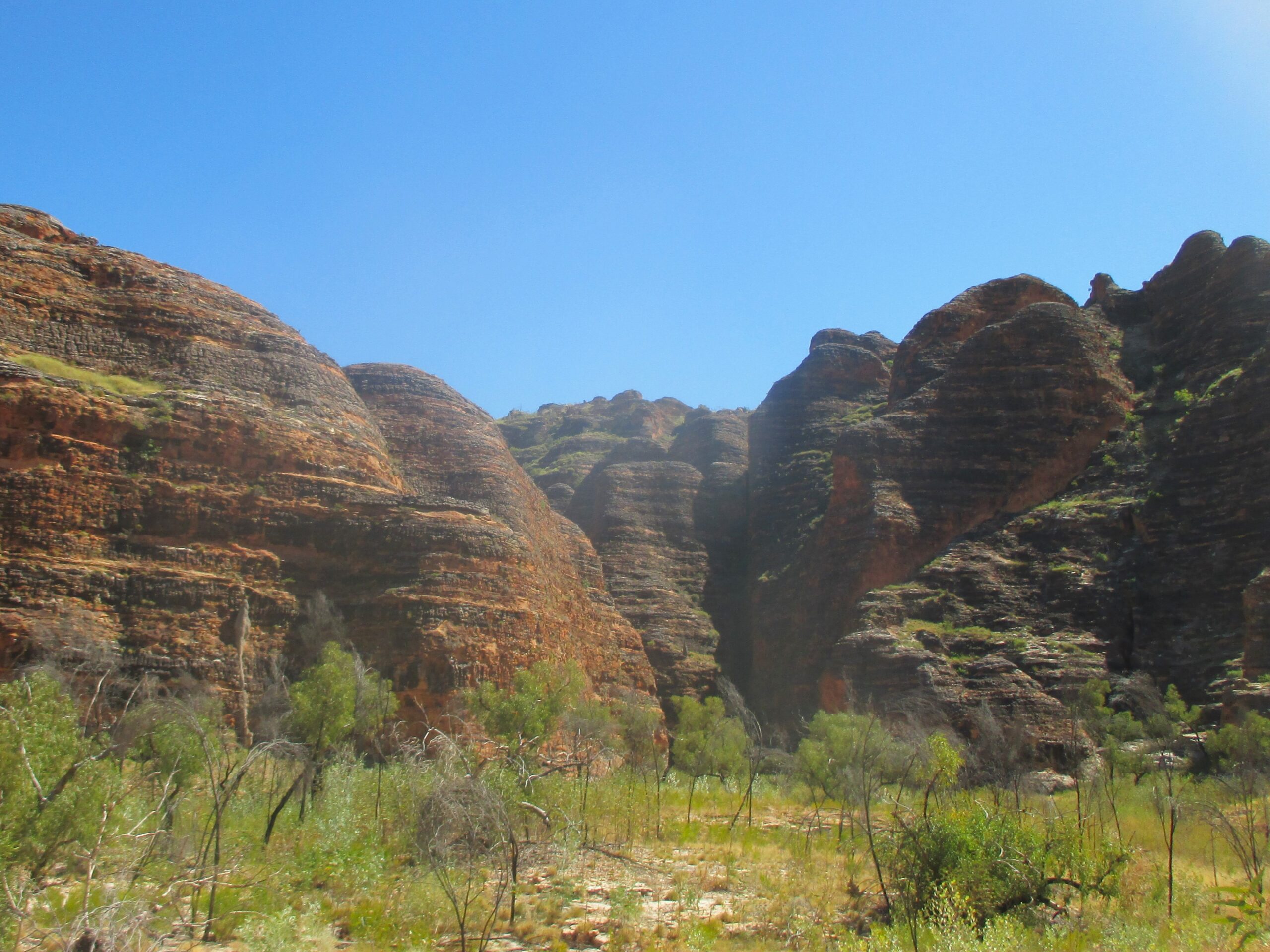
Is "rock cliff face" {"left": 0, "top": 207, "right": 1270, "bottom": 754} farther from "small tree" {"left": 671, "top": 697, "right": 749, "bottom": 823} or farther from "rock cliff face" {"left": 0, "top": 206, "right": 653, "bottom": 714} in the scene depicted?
"small tree" {"left": 671, "top": 697, "right": 749, "bottom": 823}

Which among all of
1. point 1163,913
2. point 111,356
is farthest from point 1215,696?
point 111,356

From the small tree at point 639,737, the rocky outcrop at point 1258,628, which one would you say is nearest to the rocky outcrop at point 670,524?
the small tree at point 639,737

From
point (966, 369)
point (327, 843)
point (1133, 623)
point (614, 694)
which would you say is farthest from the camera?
point (966, 369)

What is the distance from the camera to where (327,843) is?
1678 cm

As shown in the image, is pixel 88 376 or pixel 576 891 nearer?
pixel 576 891

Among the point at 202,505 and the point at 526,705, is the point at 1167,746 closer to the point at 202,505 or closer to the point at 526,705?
the point at 526,705

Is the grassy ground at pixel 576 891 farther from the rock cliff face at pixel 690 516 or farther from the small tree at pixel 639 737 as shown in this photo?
the small tree at pixel 639 737

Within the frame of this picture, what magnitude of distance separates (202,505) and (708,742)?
2254cm

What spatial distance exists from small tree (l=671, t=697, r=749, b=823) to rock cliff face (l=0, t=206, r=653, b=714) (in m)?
6.78

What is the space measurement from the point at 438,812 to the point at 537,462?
230ft

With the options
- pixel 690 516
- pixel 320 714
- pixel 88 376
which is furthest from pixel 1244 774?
pixel 690 516

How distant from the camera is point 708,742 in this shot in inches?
1528

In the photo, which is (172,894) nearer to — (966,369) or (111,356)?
(111,356)

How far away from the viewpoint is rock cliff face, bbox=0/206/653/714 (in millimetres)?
27266
